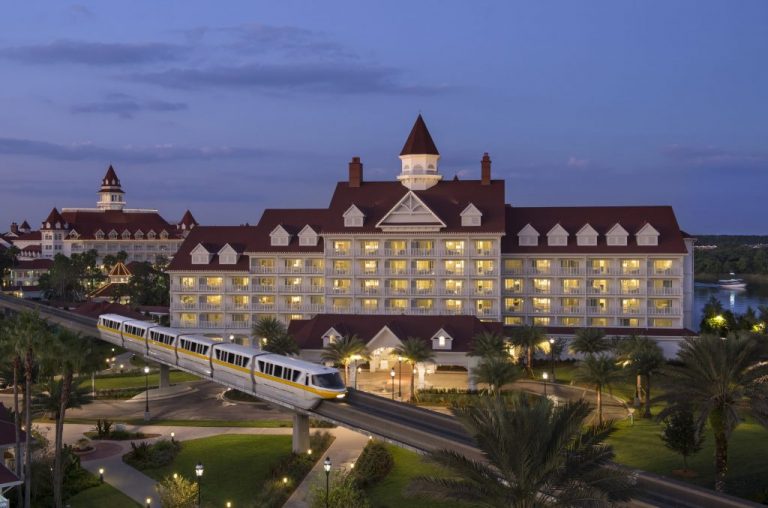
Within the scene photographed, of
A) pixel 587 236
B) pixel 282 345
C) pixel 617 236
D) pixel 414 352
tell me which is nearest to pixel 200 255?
pixel 282 345

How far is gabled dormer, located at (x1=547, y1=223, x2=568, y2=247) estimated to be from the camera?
267 ft

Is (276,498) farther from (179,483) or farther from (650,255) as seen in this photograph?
(650,255)

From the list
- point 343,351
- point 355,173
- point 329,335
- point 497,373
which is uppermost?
point 355,173

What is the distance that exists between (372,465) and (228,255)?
2008 inches

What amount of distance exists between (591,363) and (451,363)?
17.5 meters

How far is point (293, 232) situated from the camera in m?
86.6

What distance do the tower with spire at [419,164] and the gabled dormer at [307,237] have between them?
12.5m

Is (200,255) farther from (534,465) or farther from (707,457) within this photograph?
(534,465)

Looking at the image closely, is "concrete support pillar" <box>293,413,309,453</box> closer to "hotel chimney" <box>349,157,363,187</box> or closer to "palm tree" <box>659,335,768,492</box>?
"palm tree" <box>659,335,768,492</box>

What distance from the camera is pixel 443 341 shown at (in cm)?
6394

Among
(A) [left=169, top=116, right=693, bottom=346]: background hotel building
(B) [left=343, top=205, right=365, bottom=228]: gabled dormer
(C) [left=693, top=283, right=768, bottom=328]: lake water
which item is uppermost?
(B) [left=343, top=205, right=365, bottom=228]: gabled dormer

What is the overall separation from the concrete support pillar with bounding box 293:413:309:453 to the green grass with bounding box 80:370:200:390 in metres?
28.5

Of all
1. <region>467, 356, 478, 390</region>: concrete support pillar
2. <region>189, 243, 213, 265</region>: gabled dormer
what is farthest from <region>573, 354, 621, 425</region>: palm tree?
<region>189, 243, 213, 265</region>: gabled dormer

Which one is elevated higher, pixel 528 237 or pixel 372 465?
pixel 528 237
